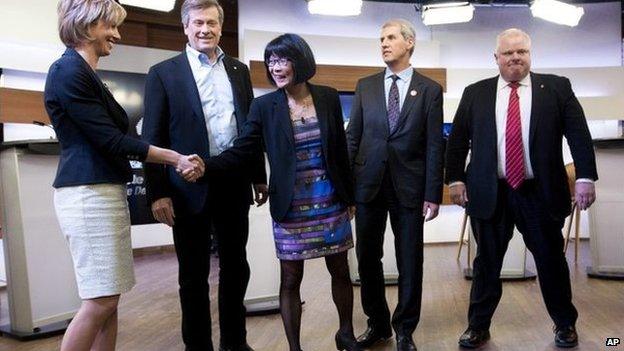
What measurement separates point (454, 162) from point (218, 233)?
1.28 m

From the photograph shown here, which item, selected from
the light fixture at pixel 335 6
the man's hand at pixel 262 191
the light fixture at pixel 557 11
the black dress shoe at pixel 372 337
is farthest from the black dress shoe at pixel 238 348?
the light fixture at pixel 557 11

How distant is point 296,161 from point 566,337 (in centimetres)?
160

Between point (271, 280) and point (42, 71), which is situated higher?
point (42, 71)

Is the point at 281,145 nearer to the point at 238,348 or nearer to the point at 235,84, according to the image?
the point at 235,84

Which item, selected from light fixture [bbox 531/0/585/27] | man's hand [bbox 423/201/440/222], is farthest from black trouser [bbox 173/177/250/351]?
light fixture [bbox 531/0/585/27]

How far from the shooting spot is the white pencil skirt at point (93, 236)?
6.13 feet

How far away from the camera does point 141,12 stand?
6520 millimetres

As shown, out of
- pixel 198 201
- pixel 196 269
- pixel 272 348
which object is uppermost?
pixel 198 201

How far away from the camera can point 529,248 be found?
2811mm

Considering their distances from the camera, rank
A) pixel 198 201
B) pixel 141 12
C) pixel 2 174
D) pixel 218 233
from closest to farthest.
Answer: pixel 198 201, pixel 218 233, pixel 2 174, pixel 141 12

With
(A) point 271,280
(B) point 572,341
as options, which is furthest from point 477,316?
(A) point 271,280

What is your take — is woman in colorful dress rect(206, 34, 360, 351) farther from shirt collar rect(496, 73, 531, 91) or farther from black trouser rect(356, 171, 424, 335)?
shirt collar rect(496, 73, 531, 91)

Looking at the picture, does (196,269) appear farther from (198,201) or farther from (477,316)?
(477,316)

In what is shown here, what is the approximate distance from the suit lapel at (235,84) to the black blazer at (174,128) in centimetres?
17
